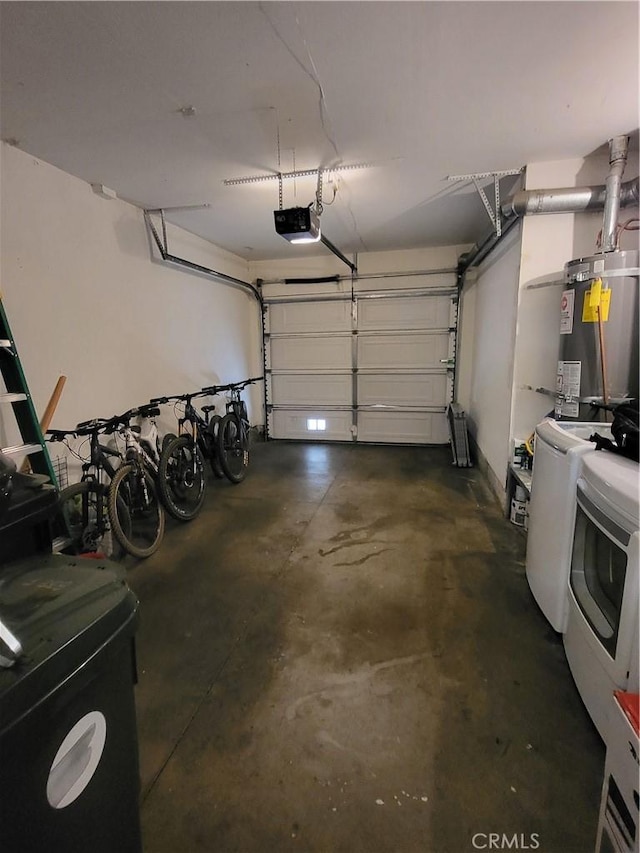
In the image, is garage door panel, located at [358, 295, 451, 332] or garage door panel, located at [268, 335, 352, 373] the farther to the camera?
garage door panel, located at [268, 335, 352, 373]

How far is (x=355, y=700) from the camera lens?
5.16ft

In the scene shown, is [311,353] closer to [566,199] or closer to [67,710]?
[566,199]

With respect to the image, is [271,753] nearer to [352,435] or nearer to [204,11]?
[204,11]

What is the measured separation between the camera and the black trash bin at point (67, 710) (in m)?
0.60

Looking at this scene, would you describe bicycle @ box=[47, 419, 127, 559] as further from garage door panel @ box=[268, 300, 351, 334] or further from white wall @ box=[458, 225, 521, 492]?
garage door panel @ box=[268, 300, 351, 334]

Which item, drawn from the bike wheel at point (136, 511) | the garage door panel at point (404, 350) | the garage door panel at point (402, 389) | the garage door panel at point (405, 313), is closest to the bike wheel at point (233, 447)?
the bike wheel at point (136, 511)

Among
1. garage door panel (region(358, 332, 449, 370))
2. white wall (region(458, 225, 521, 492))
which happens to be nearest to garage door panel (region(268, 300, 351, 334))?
garage door panel (region(358, 332, 449, 370))

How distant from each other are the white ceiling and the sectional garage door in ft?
7.87

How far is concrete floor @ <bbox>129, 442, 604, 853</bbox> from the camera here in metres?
1.17

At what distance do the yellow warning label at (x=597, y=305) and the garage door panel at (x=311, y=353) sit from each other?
3.52 metres

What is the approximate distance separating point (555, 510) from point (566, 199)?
6.94 feet

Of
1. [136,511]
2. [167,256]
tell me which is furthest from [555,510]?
[167,256]

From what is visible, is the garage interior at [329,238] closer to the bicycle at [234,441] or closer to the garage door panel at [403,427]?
the bicycle at [234,441]

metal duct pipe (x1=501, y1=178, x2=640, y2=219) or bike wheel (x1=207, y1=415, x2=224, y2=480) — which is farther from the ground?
metal duct pipe (x1=501, y1=178, x2=640, y2=219)
